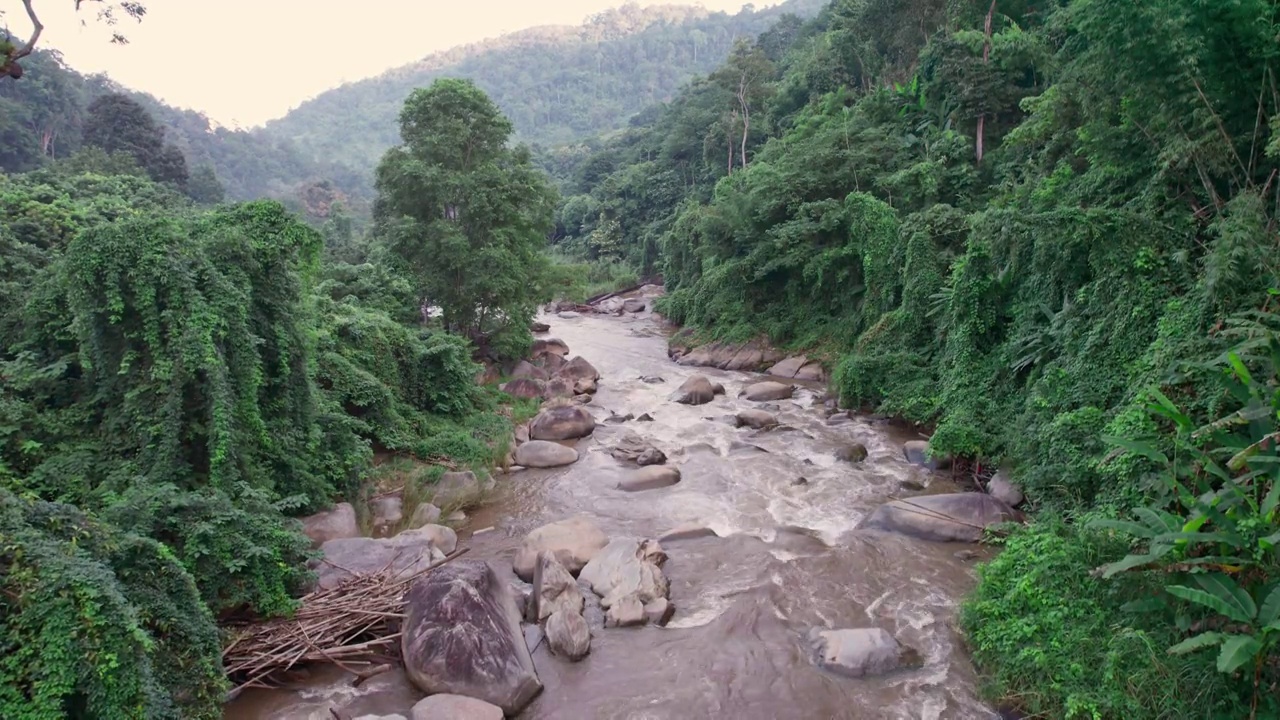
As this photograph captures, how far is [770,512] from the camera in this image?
37.5 feet

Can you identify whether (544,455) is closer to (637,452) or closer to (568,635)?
(637,452)

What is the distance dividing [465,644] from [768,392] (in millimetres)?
13642

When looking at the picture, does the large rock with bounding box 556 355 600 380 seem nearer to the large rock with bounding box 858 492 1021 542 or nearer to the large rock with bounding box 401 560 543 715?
the large rock with bounding box 858 492 1021 542

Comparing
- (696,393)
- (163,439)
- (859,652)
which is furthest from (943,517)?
(163,439)

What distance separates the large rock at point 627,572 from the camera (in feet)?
28.0

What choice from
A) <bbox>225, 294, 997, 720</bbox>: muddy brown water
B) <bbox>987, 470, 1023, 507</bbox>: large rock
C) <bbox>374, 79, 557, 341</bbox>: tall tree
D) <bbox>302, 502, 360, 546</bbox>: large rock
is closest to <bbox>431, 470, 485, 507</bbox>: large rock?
<bbox>225, 294, 997, 720</bbox>: muddy brown water

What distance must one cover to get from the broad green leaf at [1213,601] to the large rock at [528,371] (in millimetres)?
17067

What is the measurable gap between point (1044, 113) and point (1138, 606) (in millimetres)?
11060

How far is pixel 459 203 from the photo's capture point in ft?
62.4

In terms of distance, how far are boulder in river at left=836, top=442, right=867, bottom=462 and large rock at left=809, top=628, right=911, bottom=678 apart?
6.55m

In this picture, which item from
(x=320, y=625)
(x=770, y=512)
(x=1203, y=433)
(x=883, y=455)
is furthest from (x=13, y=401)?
(x=883, y=455)

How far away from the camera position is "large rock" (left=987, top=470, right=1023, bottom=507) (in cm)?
1059

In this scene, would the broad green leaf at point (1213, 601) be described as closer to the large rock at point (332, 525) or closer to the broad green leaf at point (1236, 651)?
the broad green leaf at point (1236, 651)

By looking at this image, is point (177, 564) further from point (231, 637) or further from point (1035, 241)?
point (1035, 241)
